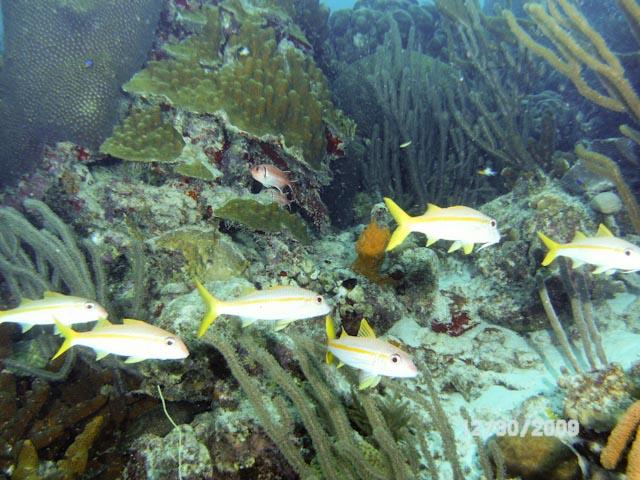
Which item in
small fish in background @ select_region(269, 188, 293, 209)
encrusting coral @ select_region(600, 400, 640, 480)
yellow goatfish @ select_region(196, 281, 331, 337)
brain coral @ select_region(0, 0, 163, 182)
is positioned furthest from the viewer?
brain coral @ select_region(0, 0, 163, 182)

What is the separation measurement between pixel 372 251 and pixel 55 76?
5.54m

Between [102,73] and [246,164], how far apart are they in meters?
2.89

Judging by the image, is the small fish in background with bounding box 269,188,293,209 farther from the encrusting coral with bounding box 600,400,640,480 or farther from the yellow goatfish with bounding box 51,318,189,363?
the encrusting coral with bounding box 600,400,640,480

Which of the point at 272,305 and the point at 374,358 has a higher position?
the point at 272,305

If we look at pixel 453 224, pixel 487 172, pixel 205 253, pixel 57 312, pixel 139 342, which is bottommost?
pixel 205 253

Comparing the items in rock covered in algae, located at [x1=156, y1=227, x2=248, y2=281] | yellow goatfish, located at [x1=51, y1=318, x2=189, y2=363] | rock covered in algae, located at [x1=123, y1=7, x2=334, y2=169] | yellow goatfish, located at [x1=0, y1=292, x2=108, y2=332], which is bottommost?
rock covered in algae, located at [x1=156, y1=227, x2=248, y2=281]

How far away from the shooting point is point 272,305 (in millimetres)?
2404

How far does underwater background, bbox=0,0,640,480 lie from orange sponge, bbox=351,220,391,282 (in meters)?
0.03

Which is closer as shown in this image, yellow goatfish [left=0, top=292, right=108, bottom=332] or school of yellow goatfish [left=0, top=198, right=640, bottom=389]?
school of yellow goatfish [left=0, top=198, right=640, bottom=389]

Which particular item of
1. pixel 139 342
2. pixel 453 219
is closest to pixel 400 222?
pixel 453 219

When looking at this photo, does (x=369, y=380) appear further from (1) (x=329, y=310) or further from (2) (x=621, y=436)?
(2) (x=621, y=436)

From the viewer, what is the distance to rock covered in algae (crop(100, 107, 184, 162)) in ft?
16.2

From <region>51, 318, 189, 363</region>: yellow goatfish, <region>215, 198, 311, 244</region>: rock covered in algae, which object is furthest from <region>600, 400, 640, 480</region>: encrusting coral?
<region>215, 198, 311, 244</region>: rock covered in algae

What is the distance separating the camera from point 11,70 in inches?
226
